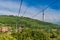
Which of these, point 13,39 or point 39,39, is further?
point 39,39

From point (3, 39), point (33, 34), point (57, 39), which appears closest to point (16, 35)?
point (33, 34)

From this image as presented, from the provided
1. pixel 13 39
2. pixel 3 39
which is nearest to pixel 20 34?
pixel 13 39

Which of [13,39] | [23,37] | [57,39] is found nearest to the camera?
[13,39]

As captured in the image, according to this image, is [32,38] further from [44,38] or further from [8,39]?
[8,39]

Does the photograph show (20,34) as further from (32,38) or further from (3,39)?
(3,39)

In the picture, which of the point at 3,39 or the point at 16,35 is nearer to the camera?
the point at 3,39

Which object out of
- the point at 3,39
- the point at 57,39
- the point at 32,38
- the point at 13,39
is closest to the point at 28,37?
the point at 32,38

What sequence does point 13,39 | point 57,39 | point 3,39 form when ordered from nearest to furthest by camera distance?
point 3,39 < point 13,39 < point 57,39

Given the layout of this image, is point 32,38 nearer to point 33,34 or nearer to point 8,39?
point 33,34
